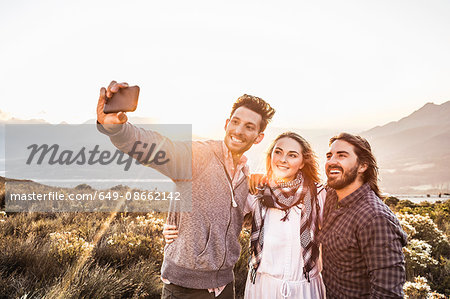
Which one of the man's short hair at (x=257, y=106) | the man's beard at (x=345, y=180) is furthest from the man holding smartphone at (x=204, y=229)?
the man's beard at (x=345, y=180)

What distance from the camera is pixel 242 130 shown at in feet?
8.66

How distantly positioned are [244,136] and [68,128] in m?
148

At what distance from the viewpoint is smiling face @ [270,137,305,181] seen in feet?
9.73

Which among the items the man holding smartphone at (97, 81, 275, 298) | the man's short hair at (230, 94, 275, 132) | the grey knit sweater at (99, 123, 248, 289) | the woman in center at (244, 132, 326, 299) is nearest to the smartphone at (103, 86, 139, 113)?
the man holding smartphone at (97, 81, 275, 298)

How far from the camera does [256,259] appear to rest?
283 cm

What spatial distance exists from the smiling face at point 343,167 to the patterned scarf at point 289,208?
0.94ft

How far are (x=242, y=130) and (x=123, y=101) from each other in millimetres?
1292

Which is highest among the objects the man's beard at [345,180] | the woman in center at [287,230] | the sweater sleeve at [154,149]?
the sweater sleeve at [154,149]

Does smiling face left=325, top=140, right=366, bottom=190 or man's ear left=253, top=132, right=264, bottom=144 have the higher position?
man's ear left=253, top=132, right=264, bottom=144

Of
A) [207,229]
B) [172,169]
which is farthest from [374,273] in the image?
[172,169]

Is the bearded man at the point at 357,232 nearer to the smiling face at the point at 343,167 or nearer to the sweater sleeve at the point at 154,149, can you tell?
the smiling face at the point at 343,167

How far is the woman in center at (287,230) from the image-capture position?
106 inches

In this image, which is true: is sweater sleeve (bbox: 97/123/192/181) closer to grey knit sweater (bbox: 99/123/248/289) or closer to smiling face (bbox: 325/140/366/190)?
grey knit sweater (bbox: 99/123/248/289)

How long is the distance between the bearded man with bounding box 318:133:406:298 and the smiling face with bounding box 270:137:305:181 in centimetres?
31
